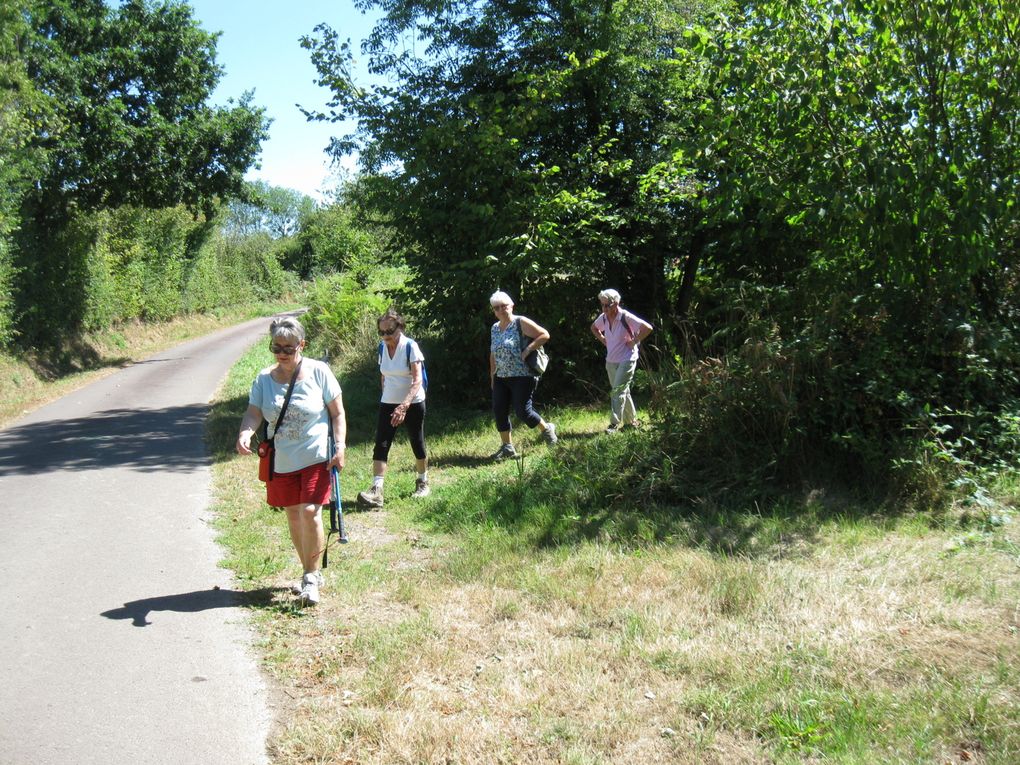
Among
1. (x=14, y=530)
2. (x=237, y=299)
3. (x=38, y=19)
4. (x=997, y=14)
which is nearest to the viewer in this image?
(x=997, y=14)

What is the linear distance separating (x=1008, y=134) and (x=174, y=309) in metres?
32.3

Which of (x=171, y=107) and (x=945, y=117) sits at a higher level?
(x=171, y=107)

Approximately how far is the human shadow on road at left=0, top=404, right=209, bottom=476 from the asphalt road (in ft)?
0.21

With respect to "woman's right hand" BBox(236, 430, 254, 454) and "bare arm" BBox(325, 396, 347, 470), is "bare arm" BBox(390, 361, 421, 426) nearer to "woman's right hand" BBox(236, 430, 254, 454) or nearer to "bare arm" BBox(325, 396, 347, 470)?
"bare arm" BBox(325, 396, 347, 470)

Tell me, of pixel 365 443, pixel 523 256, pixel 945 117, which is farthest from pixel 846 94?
pixel 365 443

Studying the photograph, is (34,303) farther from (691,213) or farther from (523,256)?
(691,213)

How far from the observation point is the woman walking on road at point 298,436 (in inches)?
214

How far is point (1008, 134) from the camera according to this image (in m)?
6.99

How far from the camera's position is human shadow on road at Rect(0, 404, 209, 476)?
10.8m

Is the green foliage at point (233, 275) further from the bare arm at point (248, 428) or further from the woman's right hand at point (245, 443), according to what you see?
the woman's right hand at point (245, 443)

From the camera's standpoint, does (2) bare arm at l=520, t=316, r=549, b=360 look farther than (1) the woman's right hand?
Yes

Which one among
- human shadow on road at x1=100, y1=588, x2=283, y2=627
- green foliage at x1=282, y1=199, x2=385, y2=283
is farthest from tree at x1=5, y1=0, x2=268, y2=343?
human shadow on road at x1=100, y1=588, x2=283, y2=627

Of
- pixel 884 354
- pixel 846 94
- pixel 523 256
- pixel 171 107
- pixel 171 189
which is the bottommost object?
pixel 884 354

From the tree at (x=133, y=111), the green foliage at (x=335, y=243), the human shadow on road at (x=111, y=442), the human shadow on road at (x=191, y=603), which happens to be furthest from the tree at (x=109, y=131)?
the human shadow on road at (x=191, y=603)
